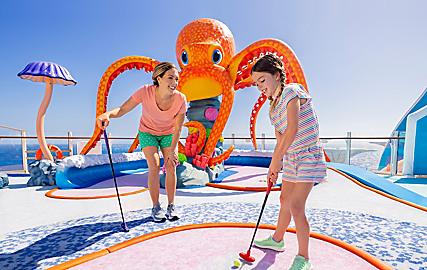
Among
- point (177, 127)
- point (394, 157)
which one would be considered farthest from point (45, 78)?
point (394, 157)

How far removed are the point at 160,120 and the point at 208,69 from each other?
3.47m

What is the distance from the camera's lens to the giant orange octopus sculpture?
527cm

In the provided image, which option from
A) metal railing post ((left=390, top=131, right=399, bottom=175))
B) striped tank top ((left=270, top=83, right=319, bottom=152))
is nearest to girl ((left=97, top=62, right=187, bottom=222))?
striped tank top ((left=270, top=83, right=319, bottom=152))

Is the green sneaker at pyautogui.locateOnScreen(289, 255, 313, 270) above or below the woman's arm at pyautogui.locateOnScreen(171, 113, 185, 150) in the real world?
below

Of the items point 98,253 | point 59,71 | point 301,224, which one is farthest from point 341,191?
point 59,71

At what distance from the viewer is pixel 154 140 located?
106 inches

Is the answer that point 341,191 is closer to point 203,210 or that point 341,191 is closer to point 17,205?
point 203,210

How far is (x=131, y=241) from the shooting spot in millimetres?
2010

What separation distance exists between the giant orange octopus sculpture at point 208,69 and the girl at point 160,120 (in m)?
2.49

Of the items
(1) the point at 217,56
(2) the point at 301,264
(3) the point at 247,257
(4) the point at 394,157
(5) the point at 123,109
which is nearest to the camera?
(2) the point at 301,264

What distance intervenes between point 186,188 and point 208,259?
292cm

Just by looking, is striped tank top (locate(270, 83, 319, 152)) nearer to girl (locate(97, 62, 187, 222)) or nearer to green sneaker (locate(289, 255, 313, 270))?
green sneaker (locate(289, 255, 313, 270))

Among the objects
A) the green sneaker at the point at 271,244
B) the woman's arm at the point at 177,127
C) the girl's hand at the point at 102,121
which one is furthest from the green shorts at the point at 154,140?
the green sneaker at the point at 271,244

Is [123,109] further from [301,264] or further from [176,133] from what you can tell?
[301,264]
